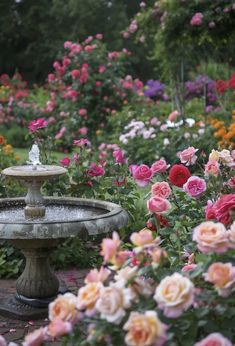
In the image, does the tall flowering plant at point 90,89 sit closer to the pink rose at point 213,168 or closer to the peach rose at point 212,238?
the pink rose at point 213,168

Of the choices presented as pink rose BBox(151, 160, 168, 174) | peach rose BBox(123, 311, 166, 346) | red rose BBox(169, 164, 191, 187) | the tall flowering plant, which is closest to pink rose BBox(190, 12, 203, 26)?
the tall flowering plant

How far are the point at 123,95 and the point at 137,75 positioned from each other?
16959mm

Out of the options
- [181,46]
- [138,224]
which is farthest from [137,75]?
[138,224]

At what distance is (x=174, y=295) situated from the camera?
6.06ft

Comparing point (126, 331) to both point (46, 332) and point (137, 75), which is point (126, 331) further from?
point (137, 75)

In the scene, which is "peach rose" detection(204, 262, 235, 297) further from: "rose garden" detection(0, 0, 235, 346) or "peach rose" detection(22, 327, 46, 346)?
"peach rose" detection(22, 327, 46, 346)

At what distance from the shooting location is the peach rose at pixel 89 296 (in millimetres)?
1908

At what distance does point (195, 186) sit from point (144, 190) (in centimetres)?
472

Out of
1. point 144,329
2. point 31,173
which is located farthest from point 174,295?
point 31,173

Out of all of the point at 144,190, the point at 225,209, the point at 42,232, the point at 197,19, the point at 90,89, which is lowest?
the point at 144,190

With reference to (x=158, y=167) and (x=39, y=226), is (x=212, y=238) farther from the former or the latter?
(x=39, y=226)

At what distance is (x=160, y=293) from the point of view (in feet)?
6.11

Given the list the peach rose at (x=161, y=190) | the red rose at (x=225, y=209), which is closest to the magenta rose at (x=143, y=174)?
the peach rose at (x=161, y=190)

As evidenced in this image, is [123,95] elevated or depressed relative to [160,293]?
depressed
